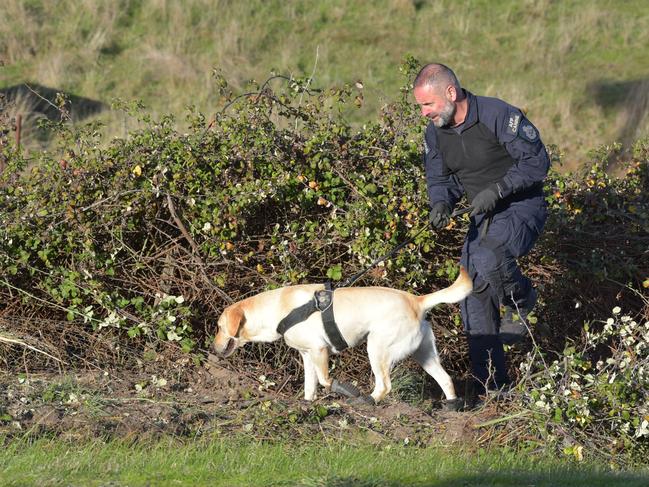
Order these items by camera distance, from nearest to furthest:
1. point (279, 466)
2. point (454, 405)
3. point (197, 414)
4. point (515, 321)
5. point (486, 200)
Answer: point (279, 466), point (486, 200), point (197, 414), point (454, 405), point (515, 321)

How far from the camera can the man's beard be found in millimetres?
6090

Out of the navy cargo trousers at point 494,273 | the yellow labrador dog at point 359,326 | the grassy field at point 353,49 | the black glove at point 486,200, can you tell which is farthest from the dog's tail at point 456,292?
the grassy field at point 353,49

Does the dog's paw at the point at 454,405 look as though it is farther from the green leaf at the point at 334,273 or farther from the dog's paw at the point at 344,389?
the green leaf at the point at 334,273

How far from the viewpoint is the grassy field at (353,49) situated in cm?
1563

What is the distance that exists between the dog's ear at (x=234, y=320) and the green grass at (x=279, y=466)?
2.88 feet

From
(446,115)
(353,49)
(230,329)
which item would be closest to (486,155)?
(446,115)

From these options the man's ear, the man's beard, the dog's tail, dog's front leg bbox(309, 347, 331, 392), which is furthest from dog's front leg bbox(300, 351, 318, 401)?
the man's ear

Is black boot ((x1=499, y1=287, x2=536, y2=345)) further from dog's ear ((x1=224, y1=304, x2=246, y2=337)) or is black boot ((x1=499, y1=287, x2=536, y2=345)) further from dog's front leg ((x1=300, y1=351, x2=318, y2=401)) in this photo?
dog's ear ((x1=224, y1=304, x2=246, y2=337))

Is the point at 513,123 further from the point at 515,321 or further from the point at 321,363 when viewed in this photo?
the point at 321,363

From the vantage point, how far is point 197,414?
20.0 ft

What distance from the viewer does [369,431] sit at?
6.05m

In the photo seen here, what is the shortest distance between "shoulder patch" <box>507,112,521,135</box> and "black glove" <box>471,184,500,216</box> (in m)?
0.37

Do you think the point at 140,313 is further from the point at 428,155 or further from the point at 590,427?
the point at 590,427

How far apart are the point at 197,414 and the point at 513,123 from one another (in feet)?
9.09
